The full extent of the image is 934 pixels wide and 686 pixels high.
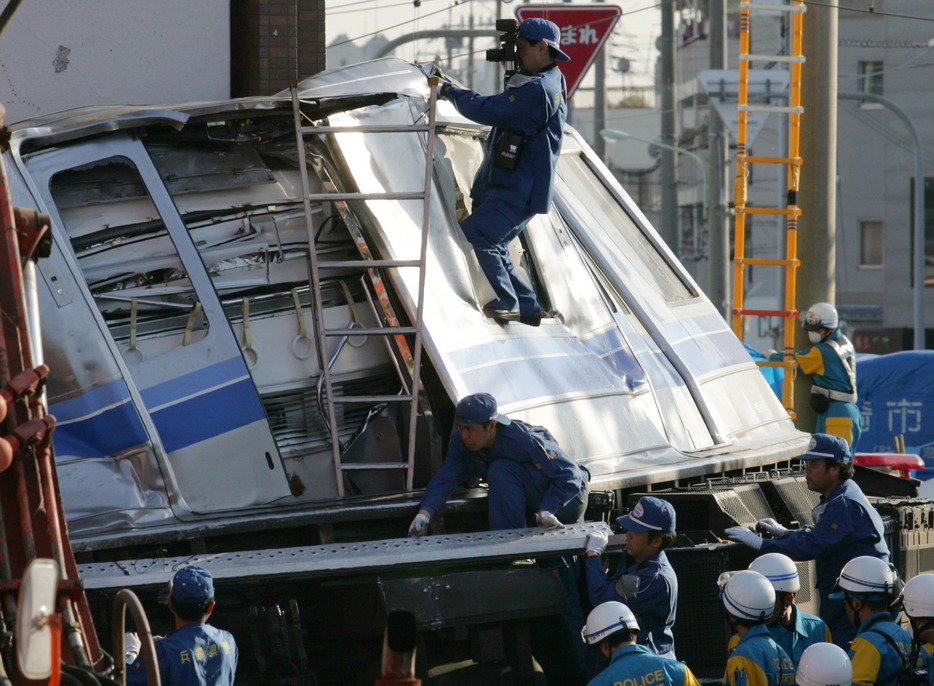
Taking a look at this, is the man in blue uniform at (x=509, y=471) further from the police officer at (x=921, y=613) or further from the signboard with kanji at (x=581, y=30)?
the signboard with kanji at (x=581, y=30)

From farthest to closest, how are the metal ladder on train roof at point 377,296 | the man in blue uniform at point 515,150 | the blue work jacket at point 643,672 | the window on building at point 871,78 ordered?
the window on building at point 871,78
the man in blue uniform at point 515,150
the metal ladder on train roof at point 377,296
the blue work jacket at point 643,672

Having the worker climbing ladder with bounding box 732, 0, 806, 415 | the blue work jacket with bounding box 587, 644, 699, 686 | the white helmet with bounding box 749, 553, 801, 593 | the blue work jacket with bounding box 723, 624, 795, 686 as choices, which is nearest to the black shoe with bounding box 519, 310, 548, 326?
the white helmet with bounding box 749, 553, 801, 593

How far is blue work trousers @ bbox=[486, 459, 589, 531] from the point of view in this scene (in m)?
6.81

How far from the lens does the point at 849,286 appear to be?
150 ft

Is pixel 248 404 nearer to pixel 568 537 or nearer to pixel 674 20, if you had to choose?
pixel 568 537

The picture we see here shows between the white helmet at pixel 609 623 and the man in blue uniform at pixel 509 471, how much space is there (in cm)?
132

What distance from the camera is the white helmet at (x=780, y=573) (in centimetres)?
611

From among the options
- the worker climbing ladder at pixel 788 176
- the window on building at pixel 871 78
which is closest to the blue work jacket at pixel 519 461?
the worker climbing ladder at pixel 788 176

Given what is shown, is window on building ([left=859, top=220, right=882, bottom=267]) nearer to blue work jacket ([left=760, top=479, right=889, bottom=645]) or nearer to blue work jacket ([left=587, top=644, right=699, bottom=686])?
blue work jacket ([left=760, top=479, right=889, bottom=645])

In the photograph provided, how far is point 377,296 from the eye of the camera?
731cm

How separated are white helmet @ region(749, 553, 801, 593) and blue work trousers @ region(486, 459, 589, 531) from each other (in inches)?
40.7

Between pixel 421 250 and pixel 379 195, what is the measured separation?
1.23ft

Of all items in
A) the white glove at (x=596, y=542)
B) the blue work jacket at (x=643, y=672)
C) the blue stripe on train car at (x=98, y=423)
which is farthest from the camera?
the blue stripe on train car at (x=98, y=423)

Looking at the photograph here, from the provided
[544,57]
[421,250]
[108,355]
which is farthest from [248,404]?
[544,57]
